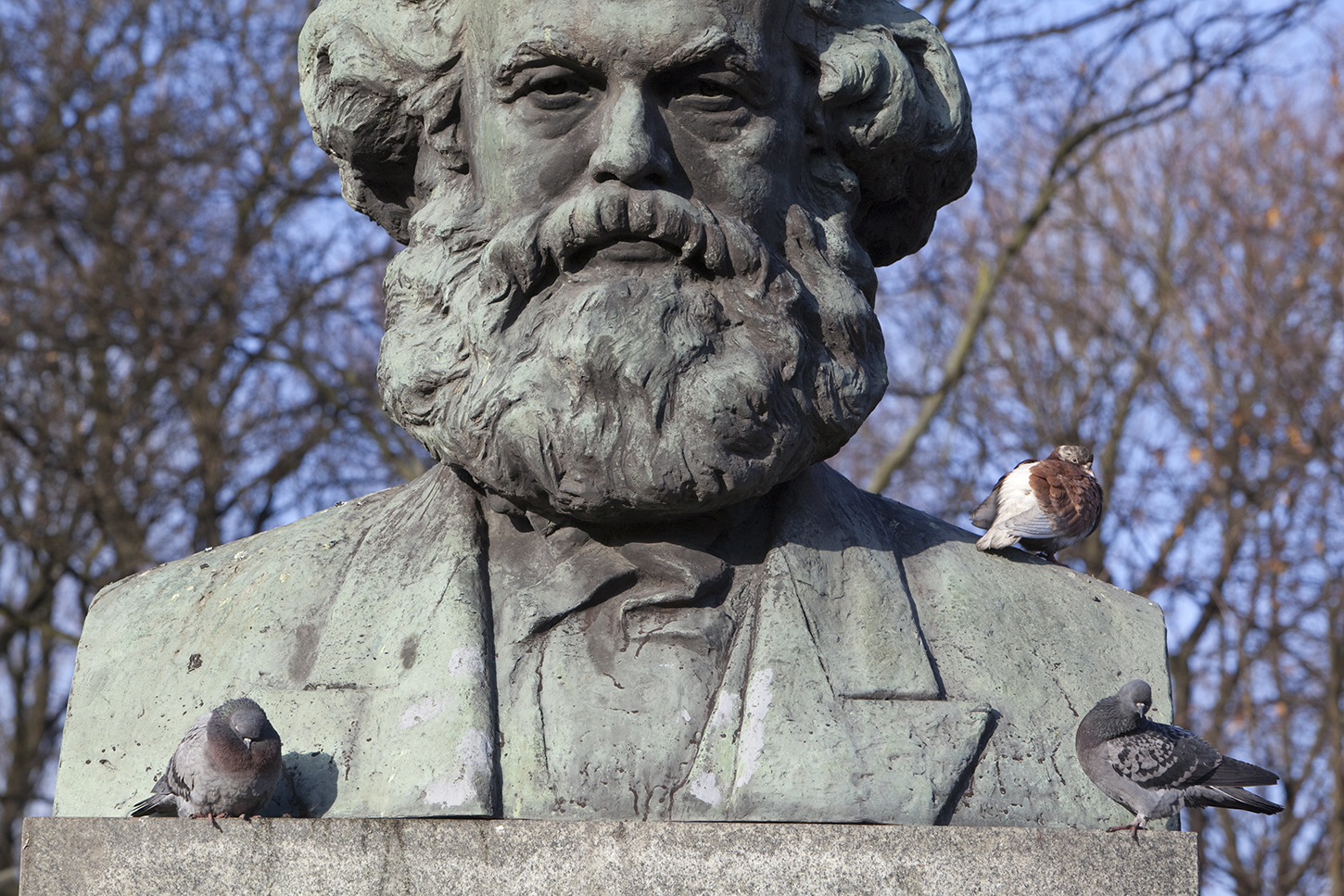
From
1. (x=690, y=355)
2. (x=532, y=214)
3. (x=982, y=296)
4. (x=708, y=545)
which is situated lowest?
(x=708, y=545)

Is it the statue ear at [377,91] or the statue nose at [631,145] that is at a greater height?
the statue ear at [377,91]

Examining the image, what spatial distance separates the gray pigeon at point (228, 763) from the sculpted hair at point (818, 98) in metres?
1.26

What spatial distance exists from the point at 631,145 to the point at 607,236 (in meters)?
0.17

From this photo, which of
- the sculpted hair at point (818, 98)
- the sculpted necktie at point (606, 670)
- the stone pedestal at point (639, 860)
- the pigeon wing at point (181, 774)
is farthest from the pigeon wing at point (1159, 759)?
the pigeon wing at point (181, 774)

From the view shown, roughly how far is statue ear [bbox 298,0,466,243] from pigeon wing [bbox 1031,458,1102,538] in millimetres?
1318

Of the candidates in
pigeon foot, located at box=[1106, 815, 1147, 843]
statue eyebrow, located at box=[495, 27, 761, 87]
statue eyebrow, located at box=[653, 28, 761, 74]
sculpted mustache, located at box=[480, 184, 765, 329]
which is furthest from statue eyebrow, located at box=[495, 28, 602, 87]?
pigeon foot, located at box=[1106, 815, 1147, 843]

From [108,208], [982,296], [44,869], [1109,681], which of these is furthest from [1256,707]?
[44,869]

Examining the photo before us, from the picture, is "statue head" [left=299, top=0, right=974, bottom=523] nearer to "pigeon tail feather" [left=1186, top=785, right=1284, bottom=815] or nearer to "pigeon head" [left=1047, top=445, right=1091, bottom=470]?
"pigeon head" [left=1047, top=445, right=1091, bottom=470]

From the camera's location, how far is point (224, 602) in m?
3.45

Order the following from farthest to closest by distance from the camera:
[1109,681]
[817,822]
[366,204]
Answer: [366,204] → [1109,681] → [817,822]

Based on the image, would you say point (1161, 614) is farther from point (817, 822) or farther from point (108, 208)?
point (108, 208)

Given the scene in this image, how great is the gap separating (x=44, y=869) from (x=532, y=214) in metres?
1.43

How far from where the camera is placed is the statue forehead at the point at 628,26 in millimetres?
3180

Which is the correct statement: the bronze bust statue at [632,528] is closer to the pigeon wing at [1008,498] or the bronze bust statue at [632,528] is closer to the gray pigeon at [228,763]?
the pigeon wing at [1008,498]
